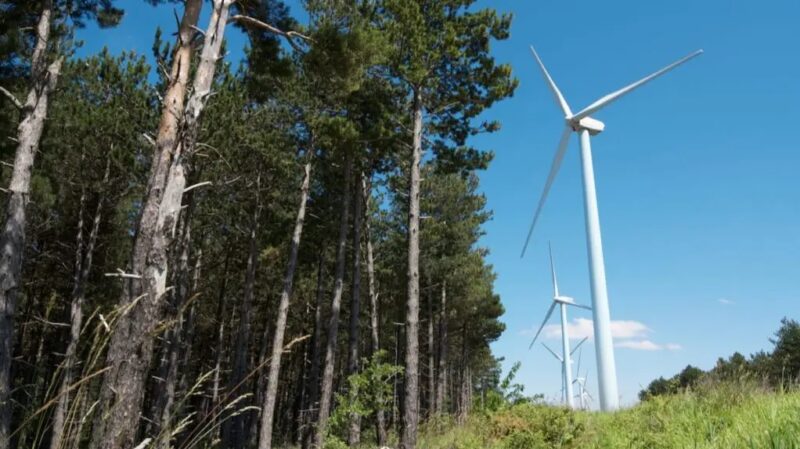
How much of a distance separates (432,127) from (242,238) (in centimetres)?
1117

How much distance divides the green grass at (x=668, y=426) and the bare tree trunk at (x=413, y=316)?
1025 mm

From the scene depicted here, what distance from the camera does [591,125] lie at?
18656mm

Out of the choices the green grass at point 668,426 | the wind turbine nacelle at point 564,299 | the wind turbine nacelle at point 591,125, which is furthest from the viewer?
the wind turbine nacelle at point 564,299

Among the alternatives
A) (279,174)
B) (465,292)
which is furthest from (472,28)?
(465,292)

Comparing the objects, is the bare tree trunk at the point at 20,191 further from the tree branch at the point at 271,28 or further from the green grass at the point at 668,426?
the green grass at the point at 668,426

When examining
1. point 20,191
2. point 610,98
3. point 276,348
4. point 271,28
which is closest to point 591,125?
point 610,98

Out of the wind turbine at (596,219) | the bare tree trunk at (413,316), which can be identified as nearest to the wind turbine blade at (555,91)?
the wind turbine at (596,219)

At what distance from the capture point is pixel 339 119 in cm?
1412

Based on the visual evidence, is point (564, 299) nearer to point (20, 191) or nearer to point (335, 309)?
point (335, 309)

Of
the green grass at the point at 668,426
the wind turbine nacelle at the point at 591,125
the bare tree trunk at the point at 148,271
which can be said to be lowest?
the green grass at the point at 668,426

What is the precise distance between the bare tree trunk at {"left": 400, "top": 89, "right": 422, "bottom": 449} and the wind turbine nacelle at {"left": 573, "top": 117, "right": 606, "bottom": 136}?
24.4 feet

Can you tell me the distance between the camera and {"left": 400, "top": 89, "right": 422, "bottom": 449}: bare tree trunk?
11.5m

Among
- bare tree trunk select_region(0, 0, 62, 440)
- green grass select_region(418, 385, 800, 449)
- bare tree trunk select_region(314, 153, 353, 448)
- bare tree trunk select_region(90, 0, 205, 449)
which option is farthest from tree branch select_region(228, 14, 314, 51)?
bare tree trunk select_region(314, 153, 353, 448)

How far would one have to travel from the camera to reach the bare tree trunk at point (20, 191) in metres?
8.22
